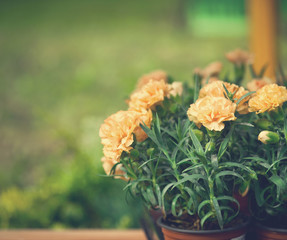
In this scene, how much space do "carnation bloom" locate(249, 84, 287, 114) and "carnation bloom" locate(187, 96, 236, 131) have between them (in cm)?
6

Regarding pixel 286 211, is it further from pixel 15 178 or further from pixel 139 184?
pixel 15 178

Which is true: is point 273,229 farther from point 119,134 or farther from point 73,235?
point 73,235

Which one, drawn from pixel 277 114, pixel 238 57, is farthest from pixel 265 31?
pixel 277 114

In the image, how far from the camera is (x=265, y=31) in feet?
5.74

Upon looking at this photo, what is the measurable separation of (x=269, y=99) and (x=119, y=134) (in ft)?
0.94

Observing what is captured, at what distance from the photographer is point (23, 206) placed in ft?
5.08

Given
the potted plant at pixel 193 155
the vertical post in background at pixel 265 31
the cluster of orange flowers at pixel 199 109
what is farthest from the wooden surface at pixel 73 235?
the vertical post in background at pixel 265 31

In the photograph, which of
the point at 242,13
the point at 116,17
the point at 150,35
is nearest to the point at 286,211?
the point at 242,13

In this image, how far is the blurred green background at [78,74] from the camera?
160 cm

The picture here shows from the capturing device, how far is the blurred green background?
160 centimetres

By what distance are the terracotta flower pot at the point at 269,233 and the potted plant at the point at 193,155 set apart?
4 centimetres

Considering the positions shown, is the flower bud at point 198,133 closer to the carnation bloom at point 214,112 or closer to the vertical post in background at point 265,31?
the carnation bloom at point 214,112

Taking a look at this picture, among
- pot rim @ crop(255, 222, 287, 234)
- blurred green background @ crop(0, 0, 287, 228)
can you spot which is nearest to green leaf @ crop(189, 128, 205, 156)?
pot rim @ crop(255, 222, 287, 234)

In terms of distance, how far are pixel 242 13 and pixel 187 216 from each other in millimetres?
3574
